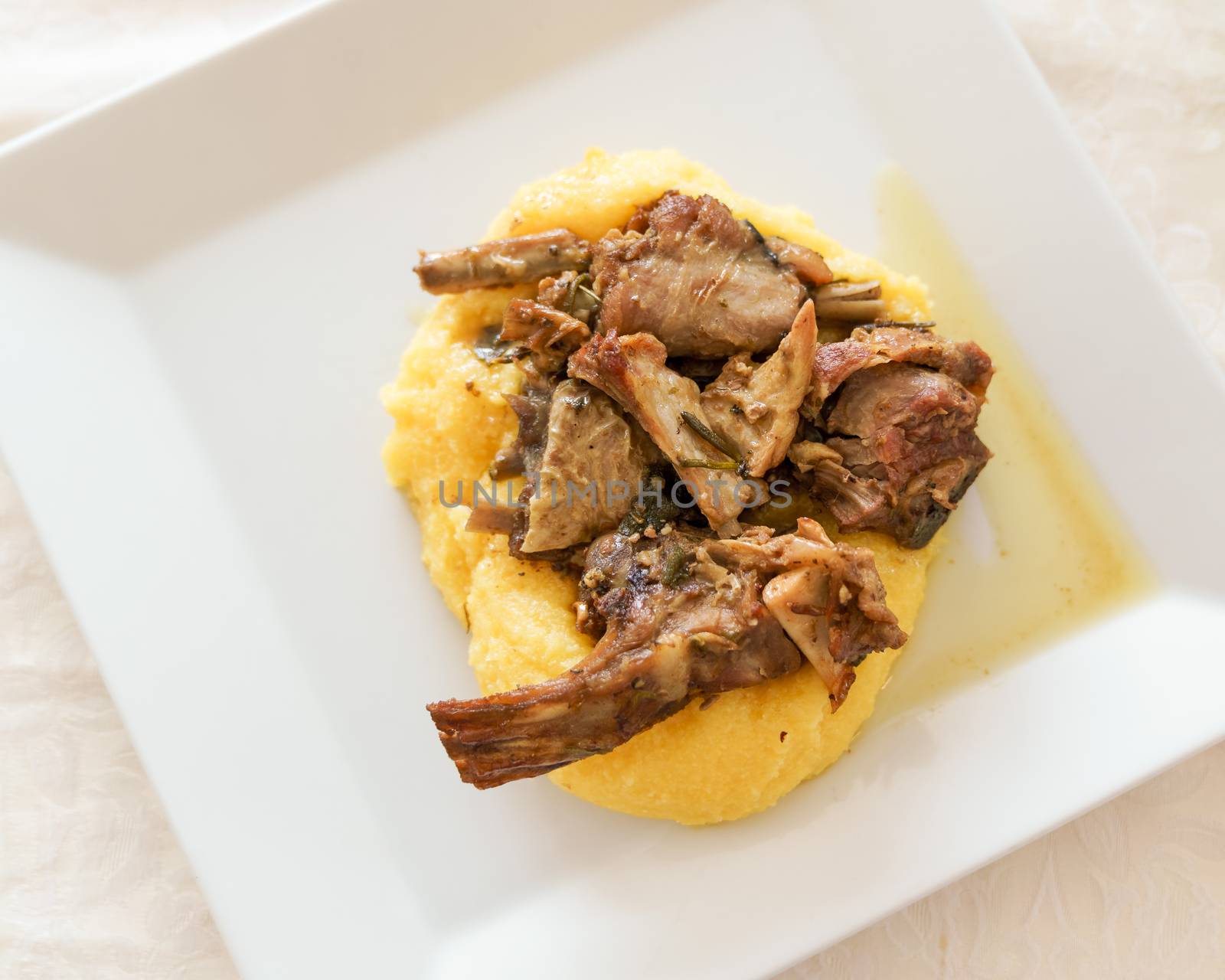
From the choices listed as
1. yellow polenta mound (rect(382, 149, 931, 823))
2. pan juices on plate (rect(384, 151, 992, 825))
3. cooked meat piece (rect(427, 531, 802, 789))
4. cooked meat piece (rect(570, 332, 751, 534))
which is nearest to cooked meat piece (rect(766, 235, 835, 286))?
pan juices on plate (rect(384, 151, 992, 825))

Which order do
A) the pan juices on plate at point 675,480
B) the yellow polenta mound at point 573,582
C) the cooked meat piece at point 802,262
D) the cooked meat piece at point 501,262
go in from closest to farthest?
1. the pan juices on plate at point 675,480
2. the yellow polenta mound at point 573,582
3. the cooked meat piece at point 802,262
4. the cooked meat piece at point 501,262

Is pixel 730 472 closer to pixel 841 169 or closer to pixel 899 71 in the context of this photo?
pixel 841 169

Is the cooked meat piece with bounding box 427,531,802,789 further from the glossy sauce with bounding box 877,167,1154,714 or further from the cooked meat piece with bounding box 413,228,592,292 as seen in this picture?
the cooked meat piece with bounding box 413,228,592,292

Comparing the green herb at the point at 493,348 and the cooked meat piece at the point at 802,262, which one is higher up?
the green herb at the point at 493,348

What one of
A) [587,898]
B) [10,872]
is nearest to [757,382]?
[587,898]

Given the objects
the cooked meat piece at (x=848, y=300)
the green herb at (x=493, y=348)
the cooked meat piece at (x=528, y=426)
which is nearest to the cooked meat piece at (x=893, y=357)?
the cooked meat piece at (x=848, y=300)

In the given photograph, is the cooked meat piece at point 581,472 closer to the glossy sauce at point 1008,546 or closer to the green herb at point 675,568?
the green herb at point 675,568

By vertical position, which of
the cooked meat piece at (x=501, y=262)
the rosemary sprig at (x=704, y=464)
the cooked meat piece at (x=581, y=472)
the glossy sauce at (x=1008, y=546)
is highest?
the cooked meat piece at (x=501, y=262)
